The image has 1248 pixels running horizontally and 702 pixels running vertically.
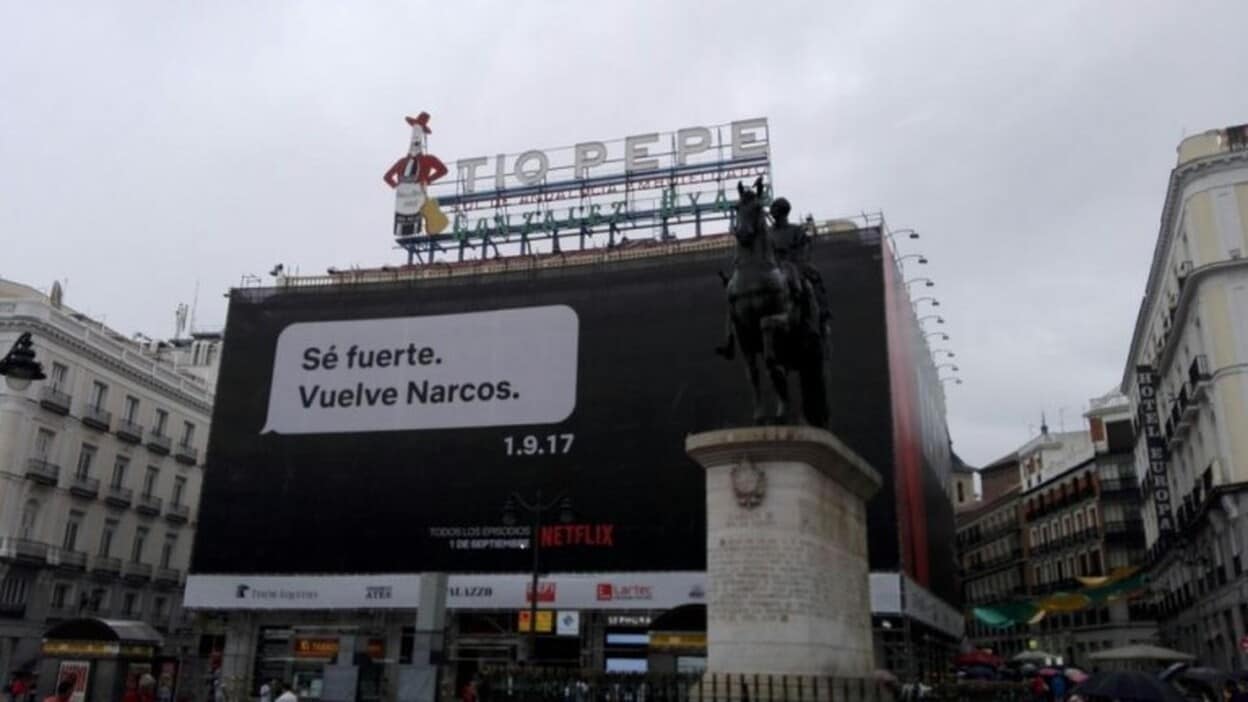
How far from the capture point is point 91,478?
172ft

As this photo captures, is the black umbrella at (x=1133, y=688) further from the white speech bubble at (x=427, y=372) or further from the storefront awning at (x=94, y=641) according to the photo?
the white speech bubble at (x=427, y=372)

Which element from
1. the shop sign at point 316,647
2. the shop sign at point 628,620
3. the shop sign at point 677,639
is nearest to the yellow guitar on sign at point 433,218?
the shop sign at point 316,647

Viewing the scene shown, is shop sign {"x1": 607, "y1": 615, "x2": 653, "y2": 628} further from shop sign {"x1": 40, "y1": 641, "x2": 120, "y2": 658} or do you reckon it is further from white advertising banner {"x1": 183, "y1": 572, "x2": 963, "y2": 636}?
shop sign {"x1": 40, "y1": 641, "x2": 120, "y2": 658}

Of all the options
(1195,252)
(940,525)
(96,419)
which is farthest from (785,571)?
(96,419)

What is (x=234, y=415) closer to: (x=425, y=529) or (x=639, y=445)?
(x=425, y=529)

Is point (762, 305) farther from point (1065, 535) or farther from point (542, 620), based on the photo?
point (1065, 535)

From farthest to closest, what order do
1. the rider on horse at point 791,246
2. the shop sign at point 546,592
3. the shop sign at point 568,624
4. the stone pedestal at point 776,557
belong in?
1. the shop sign at point 546,592
2. the shop sign at point 568,624
3. the rider on horse at point 791,246
4. the stone pedestal at point 776,557

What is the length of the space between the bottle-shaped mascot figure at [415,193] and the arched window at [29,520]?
2106cm

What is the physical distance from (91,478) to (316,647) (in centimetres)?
1944

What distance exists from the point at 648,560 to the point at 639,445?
4.31 m

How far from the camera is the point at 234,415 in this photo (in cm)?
4403

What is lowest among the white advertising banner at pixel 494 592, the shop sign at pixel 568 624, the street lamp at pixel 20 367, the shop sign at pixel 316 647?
the shop sign at pixel 316 647

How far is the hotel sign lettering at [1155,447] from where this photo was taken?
4953cm

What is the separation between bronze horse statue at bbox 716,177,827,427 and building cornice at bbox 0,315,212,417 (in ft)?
146
